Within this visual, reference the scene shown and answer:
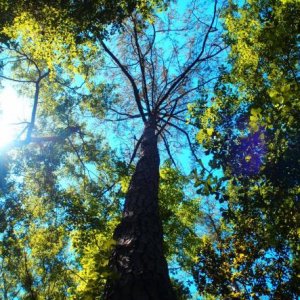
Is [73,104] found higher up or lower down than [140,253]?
higher up

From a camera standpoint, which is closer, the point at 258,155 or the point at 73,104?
the point at 258,155

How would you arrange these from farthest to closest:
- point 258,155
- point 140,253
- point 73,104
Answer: point 73,104 < point 258,155 < point 140,253

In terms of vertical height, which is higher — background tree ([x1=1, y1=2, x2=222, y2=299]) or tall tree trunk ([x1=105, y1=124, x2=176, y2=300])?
background tree ([x1=1, y1=2, x2=222, y2=299])

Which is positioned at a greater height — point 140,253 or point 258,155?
point 258,155

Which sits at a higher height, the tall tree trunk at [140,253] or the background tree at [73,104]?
the background tree at [73,104]

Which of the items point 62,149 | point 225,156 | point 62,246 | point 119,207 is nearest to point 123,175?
point 119,207

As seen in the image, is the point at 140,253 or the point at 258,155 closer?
the point at 140,253

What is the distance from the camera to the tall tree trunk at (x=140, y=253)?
3.37m

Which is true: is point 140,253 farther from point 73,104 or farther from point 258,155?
point 73,104

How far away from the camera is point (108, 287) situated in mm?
3477

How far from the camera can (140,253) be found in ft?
13.4

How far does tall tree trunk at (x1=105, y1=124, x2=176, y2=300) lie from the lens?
3.37 meters

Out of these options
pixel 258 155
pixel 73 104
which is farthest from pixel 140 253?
pixel 73 104

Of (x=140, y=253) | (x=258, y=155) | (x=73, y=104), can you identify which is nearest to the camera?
(x=140, y=253)
